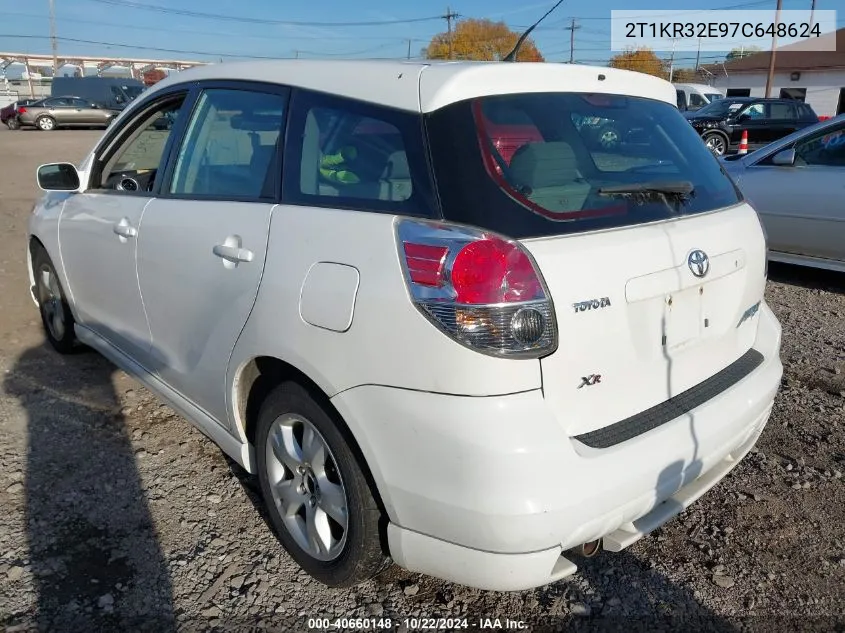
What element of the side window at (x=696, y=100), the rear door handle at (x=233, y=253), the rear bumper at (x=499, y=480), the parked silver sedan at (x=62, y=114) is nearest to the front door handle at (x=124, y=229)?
the rear door handle at (x=233, y=253)

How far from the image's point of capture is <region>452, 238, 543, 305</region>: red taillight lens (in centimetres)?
188

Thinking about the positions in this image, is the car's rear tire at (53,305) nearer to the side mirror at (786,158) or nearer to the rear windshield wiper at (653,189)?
the rear windshield wiper at (653,189)

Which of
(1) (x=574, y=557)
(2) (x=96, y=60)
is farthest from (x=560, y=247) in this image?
(2) (x=96, y=60)

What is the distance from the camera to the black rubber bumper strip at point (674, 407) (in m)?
2.01

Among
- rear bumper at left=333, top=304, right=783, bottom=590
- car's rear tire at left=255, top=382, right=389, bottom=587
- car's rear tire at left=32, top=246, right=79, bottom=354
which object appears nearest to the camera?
rear bumper at left=333, top=304, right=783, bottom=590

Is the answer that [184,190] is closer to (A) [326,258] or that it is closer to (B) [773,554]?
(A) [326,258]

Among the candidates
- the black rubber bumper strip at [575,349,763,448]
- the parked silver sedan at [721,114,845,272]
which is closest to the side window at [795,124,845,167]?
the parked silver sedan at [721,114,845,272]

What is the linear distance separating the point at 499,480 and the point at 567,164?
107 cm

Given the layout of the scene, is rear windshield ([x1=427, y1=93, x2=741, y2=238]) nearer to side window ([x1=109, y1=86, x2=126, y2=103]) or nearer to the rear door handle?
the rear door handle

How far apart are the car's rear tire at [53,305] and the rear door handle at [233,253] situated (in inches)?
88.1

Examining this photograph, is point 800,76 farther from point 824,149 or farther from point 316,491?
point 316,491

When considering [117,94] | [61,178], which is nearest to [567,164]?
[61,178]

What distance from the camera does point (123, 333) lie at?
3.53 metres

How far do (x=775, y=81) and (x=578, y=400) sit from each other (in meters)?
48.8
